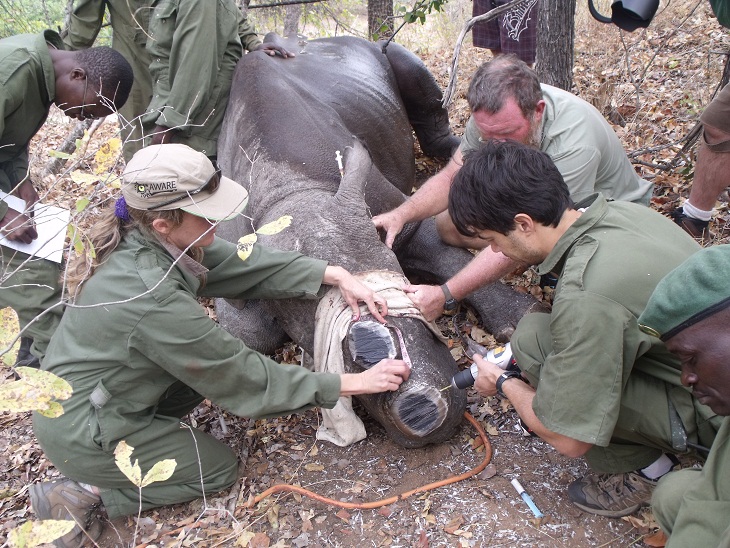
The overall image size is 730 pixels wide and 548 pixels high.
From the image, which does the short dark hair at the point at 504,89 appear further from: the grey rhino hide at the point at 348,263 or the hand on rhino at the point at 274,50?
the hand on rhino at the point at 274,50

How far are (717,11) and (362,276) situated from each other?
104 inches

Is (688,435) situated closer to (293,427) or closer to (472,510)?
(472,510)

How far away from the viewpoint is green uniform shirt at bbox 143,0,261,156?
5395mm

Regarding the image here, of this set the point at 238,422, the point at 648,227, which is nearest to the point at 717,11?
the point at 648,227

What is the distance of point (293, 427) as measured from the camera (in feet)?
13.0

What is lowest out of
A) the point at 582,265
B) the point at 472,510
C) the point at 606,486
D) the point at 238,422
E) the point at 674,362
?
the point at 238,422

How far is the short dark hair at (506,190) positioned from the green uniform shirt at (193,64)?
2.97 meters

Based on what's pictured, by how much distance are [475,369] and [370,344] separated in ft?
1.72

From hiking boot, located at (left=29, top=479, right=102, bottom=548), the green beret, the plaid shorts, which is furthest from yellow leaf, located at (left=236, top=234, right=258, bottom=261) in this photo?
the plaid shorts

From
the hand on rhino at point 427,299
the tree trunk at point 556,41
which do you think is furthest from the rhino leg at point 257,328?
the tree trunk at point 556,41

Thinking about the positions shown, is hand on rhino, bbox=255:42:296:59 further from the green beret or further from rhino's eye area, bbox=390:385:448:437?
the green beret

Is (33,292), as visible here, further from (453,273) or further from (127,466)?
(453,273)

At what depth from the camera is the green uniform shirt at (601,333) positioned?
254 centimetres

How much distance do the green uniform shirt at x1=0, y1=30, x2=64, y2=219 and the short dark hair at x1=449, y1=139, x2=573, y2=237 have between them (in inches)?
116
